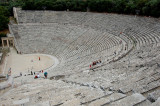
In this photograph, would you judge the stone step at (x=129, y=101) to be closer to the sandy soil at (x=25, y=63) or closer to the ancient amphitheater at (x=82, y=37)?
the ancient amphitheater at (x=82, y=37)

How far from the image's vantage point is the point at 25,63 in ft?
95.1

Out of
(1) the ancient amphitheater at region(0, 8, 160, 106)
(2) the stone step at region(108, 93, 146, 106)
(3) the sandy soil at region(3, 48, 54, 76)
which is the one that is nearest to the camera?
(2) the stone step at region(108, 93, 146, 106)

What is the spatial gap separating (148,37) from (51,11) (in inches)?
1118

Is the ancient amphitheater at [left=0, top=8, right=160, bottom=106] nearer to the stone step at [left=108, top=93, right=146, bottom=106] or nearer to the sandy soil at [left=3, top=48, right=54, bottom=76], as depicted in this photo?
the sandy soil at [left=3, top=48, right=54, bottom=76]

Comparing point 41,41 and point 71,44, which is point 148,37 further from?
point 41,41

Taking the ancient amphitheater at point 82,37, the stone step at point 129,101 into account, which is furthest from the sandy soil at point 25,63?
the stone step at point 129,101

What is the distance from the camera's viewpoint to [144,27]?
1193 inches

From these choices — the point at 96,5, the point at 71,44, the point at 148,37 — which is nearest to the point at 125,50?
the point at 148,37

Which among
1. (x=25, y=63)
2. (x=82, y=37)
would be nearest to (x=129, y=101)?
(x=25, y=63)

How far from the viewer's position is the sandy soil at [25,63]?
26.5 meters

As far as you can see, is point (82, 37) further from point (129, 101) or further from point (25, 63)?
point (129, 101)

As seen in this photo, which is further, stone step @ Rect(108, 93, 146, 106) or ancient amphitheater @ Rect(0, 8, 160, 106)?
ancient amphitheater @ Rect(0, 8, 160, 106)

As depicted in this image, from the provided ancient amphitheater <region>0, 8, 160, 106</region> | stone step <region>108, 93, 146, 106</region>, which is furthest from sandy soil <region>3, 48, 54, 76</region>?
stone step <region>108, 93, 146, 106</region>

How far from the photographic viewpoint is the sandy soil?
26538 mm
